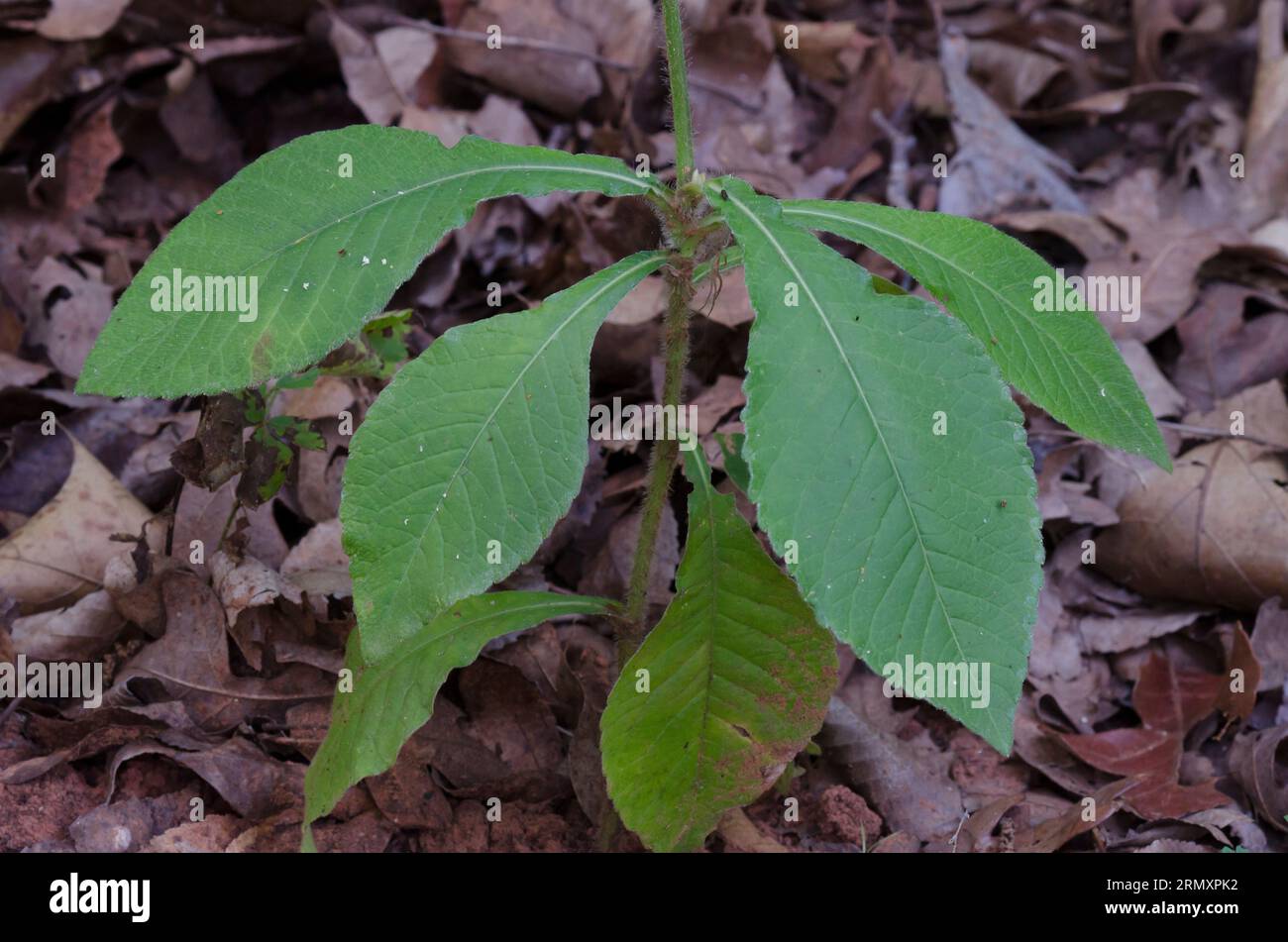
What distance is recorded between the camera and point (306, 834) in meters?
1.86

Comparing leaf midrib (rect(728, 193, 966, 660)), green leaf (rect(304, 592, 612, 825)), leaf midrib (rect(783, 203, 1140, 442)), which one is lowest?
green leaf (rect(304, 592, 612, 825))

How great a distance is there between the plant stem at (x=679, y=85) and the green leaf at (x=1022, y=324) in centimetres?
18

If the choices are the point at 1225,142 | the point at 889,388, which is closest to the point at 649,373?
the point at 889,388

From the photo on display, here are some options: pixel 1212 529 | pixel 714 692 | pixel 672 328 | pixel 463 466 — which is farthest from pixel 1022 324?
pixel 1212 529

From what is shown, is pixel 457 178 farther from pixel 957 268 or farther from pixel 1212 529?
pixel 1212 529

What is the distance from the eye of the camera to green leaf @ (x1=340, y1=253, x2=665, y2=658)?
1499 mm

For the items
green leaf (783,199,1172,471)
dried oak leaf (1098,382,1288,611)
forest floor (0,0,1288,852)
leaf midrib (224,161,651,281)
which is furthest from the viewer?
dried oak leaf (1098,382,1288,611)

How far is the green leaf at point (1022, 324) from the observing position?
1767 millimetres

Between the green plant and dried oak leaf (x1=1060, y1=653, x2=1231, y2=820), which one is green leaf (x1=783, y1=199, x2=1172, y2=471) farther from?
dried oak leaf (x1=1060, y1=653, x2=1231, y2=820)

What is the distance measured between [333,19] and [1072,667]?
304 cm

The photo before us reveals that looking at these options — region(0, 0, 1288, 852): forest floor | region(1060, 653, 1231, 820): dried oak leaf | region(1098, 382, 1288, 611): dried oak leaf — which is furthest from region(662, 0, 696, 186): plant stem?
region(1098, 382, 1288, 611): dried oak leaf

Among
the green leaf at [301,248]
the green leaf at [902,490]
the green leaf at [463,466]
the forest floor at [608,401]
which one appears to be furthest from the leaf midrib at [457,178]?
the forest floor at [608,401]

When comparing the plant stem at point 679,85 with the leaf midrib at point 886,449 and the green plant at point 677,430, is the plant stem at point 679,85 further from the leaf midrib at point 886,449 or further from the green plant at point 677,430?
the leaf midrib at point 886,449
